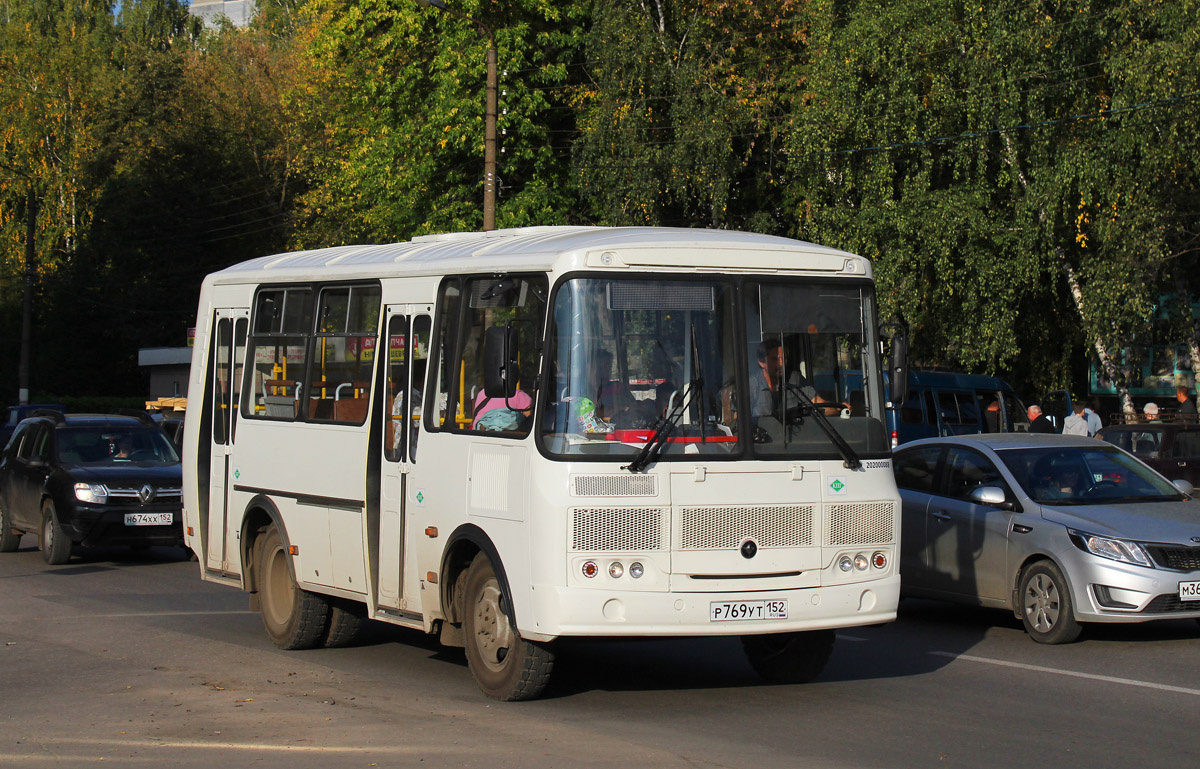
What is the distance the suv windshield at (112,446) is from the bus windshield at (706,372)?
11653 mm

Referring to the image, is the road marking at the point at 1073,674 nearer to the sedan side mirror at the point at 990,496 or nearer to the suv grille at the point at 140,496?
the sedan side mirror at the point at 990,496

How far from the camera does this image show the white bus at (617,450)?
8164 millimetres

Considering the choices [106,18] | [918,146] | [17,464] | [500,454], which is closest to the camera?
[500,454]

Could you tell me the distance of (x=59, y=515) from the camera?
688 inches

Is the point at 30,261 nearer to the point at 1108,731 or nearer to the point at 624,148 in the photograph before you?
the point at 624,148

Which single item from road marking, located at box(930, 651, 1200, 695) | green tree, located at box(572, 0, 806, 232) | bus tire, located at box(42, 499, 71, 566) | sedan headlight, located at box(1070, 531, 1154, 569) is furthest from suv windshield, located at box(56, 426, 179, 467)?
green tree, located at box(572, 0, 806, 232)

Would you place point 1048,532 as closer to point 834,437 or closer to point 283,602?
point 834,437

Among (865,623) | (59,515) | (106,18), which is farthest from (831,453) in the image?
(106,18)

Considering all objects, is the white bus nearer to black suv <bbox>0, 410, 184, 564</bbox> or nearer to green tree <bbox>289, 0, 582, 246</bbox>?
black suv <bbox>0, 410, 184, 564</bbox>

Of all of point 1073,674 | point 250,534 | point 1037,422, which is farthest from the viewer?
point 1037,422

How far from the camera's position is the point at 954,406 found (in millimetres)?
30859

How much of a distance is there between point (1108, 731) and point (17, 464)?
15.1 metres

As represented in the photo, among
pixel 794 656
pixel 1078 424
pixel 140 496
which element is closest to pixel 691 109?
pixel 1078 424

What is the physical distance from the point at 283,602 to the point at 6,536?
378 inches
